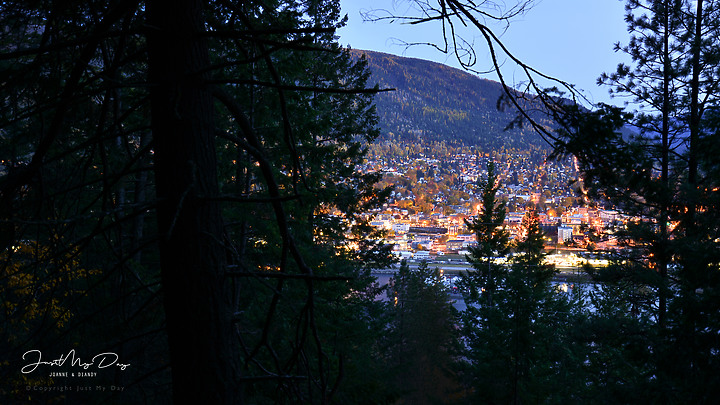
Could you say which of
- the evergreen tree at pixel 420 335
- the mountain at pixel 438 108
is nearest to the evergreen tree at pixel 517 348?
the evergreen tree at pixel 420 335

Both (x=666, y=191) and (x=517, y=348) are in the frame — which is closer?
(x=666, y=191)

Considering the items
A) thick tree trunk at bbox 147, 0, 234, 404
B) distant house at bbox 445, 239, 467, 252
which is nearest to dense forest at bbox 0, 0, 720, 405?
thick tree trunk at bbox 147, 0, 234, 404

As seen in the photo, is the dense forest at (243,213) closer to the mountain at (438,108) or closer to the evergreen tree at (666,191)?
the evergreen tree at (666,191)

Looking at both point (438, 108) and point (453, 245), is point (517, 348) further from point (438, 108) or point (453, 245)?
point (438, 108)

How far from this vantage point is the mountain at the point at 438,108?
10662 centimetres

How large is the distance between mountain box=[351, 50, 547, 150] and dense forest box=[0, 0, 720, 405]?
289ft

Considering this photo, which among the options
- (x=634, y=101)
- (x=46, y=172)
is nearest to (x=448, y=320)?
(x=634, y=101)

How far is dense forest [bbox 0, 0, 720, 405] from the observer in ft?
4.51

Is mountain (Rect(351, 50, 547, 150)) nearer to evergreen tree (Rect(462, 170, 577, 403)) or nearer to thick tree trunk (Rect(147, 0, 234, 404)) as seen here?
evergreen tree (Rect(462, 170, 577, 403))

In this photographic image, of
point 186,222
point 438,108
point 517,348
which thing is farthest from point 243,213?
point 438,108

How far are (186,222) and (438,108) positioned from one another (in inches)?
5250

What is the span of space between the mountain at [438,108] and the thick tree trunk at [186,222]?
98.8m

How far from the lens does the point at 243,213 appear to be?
6.39 m
